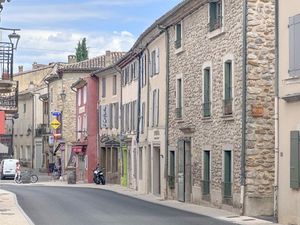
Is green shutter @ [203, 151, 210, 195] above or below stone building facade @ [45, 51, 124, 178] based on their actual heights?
below

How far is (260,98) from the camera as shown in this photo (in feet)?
76.4

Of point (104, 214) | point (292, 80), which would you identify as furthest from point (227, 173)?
point (292, 80)

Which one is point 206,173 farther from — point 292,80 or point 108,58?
point 108,58

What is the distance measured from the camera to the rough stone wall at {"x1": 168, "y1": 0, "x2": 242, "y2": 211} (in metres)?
23.9

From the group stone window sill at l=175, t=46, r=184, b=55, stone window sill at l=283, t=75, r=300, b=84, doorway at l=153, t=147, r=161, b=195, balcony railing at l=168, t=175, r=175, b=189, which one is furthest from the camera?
doorway at l=153, t=147, r=161, b=195

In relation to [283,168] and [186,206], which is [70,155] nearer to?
[186,206]

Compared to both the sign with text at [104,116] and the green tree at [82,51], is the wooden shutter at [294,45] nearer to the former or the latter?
the sign with text at [104,116]

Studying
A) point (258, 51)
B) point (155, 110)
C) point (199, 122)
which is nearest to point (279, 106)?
point (258, 51)

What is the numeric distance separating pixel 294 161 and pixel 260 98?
4.55 m

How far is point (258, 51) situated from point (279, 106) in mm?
3629

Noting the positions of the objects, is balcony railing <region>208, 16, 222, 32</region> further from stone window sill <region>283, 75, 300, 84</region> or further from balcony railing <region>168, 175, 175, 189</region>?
balcony railing <region>168, 175, 175, 189</region>

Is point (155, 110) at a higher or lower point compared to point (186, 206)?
higher

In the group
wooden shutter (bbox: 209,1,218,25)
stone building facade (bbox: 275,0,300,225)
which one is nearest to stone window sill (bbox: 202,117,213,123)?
wooden shutter (bbox: 209,1,218,25)

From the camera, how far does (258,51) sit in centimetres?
2331
